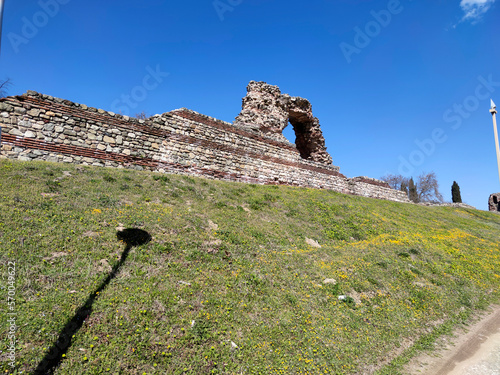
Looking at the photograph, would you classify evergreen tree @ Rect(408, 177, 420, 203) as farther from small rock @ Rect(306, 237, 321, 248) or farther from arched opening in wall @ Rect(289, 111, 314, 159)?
small rock @ Rect(306, 237, 321, 248)

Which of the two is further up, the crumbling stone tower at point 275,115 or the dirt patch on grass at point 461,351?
the crumbling stone tower at point 275,115

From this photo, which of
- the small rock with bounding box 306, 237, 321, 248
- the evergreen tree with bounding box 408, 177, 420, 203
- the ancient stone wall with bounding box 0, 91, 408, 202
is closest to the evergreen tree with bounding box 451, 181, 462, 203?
the evergreen tree with bounding box 408, 177, 420, 203

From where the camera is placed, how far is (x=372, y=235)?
40.7 feet

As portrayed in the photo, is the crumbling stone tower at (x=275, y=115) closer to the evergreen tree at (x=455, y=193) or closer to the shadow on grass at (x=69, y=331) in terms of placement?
the shadow on grass at (x=69, y=331)

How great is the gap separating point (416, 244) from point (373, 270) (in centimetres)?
509

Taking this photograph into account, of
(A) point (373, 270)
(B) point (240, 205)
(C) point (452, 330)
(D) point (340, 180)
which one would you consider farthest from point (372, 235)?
(D) point (340, 180)

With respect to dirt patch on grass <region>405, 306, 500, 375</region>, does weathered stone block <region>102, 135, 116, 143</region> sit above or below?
above

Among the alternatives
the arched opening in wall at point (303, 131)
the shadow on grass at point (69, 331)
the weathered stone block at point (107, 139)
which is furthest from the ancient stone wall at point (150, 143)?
the shadow on grass at point (69, 331)

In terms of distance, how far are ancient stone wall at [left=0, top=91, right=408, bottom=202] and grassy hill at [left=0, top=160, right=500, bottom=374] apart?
1.77 meters

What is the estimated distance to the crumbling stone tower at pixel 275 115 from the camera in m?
20.3

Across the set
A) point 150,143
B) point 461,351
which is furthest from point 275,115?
point 461,351

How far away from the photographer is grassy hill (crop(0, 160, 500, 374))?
4.26 metres

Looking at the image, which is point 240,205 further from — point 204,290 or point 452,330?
point 452,330

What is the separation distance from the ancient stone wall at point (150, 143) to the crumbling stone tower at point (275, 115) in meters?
1.81
